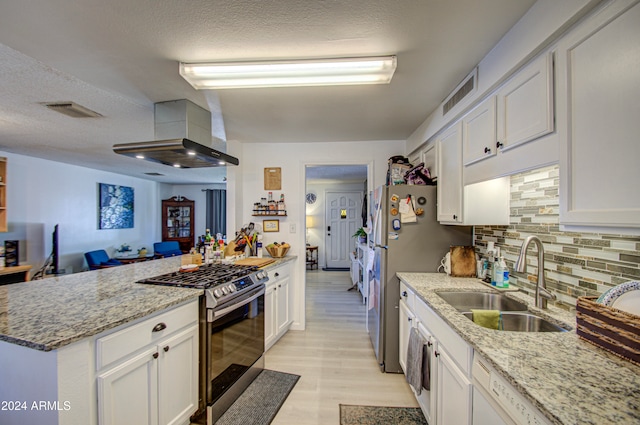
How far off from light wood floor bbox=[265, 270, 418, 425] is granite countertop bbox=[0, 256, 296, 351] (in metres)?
1.21

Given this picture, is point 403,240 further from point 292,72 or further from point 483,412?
point 292,72

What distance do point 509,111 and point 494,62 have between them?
0.32 m

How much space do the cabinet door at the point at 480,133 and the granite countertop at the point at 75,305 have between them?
199cm

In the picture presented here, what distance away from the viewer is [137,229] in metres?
6.42

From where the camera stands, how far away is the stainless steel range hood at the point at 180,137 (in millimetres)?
1875

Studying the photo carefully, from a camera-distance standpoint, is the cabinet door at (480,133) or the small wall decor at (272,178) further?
the small wall decor at (272,178)

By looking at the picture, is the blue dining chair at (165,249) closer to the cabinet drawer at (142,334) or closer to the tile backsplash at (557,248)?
the cabinet drawer at (142,334)

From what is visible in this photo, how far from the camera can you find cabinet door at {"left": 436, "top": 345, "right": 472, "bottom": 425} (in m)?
1.15

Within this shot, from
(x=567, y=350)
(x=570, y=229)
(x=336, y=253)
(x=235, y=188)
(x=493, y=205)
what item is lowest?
(x=336, y=253)

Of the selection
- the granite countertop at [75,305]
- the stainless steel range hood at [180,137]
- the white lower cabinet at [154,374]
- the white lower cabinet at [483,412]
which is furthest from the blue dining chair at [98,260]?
the white lower cabinet at [483,412]

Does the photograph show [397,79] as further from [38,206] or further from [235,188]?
[38,206]

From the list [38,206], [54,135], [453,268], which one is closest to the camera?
[453,268]

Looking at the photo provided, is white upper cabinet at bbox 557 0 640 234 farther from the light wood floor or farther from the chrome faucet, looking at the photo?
the light wood floor

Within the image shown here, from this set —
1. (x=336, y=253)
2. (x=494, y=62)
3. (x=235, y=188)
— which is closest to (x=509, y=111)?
(x=494, y=62)
